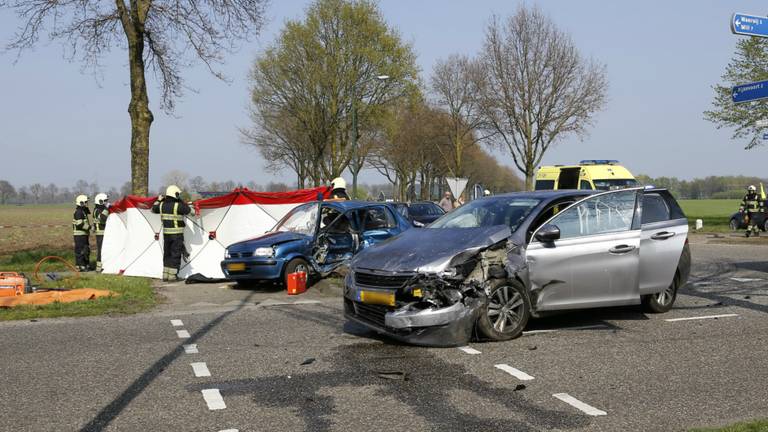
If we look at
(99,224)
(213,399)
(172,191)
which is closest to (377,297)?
(213,399)

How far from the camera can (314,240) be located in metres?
12.3

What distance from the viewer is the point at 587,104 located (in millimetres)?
→ 33812

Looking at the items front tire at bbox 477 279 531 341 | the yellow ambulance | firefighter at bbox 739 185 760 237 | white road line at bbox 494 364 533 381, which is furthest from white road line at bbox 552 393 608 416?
firefighter at bbox 739 185 760 237

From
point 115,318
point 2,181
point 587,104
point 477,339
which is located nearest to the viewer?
point 477,339

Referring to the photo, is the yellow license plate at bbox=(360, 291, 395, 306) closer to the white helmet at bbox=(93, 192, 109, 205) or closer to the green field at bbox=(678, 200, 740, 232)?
the white helmet at bbox=(93, 192, 109, 205)

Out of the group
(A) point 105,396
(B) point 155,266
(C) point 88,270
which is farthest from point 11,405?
(C) point 88,270

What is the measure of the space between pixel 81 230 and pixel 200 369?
39.2ft

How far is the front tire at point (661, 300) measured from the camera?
28.1 ft

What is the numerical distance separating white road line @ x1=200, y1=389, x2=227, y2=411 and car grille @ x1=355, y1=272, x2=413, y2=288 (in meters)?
2.03

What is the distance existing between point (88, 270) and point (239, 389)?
42.8 ft

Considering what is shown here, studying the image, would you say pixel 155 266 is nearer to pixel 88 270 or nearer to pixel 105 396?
pixel 88 270

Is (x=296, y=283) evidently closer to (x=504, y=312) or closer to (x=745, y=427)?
(x=504, y=312)

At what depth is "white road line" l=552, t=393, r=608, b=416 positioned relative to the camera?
191 inches

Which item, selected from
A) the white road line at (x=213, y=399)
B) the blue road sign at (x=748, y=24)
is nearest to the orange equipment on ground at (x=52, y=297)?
the white road line at (x=213, y=399)
